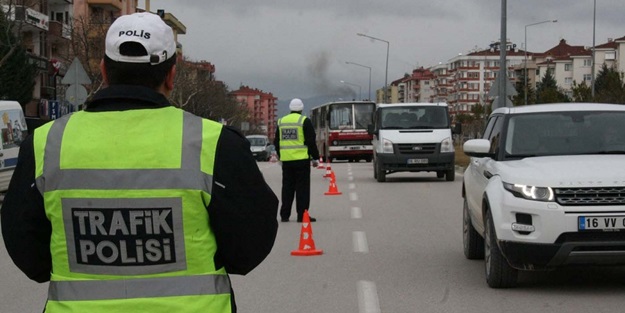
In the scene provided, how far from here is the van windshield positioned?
2970 centimetres

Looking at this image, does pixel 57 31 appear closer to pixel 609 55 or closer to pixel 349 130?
pixel 349 130

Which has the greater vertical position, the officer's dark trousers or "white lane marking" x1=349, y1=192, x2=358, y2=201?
the officer's dark trousers

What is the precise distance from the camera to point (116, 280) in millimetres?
3141

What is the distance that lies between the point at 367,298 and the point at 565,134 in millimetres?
2674

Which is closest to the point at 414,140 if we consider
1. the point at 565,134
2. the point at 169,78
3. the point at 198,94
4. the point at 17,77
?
the point at 565,134

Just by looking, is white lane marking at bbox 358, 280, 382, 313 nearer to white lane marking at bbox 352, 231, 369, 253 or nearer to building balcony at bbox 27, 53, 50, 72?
white lane marking at bbox 352, 231, 369, 253

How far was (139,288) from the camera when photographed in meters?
3.13

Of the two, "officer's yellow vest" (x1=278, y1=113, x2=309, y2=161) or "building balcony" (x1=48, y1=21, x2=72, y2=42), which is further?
"building balcony" (x1=48, y1=21, x2=72, y2=42)

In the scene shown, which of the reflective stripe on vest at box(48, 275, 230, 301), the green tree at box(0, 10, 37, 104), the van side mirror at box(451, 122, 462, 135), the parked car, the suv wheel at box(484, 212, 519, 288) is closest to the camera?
the reflective stripe on vest at box(48, 275, 230, 301)

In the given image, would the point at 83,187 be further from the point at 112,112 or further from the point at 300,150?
the point at 300,150

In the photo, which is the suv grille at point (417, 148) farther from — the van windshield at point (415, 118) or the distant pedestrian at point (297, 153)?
the distant pedestrian at point (297, 153)

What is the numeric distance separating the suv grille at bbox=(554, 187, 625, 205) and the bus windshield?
1706 inches

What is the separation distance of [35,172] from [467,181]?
920 centimetres

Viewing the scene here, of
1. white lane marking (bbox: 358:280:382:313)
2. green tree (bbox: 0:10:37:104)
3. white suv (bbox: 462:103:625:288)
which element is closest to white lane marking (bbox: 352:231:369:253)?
white suv (bbox: 462:103:625:288)
